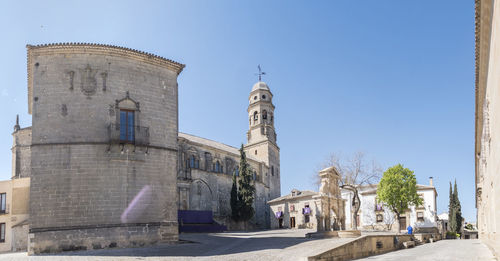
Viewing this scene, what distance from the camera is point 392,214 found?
52.1 metres

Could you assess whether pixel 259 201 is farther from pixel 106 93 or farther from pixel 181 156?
pixel 106 93

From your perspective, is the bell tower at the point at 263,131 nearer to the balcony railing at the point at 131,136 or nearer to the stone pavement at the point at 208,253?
the balcony railing at the point at 131,136

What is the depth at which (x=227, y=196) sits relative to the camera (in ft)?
170

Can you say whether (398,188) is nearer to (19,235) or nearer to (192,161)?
(192,161)

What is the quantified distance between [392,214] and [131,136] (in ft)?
131

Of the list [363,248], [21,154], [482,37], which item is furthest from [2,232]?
[482,37]

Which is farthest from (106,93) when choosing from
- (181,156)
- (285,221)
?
(285,221)

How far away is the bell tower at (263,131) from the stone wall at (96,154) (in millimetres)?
38050

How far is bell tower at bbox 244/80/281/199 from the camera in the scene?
59281 mm

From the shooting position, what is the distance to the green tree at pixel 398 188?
41.8 meters

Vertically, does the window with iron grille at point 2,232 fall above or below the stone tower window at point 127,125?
below

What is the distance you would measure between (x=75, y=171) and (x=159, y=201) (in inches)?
158

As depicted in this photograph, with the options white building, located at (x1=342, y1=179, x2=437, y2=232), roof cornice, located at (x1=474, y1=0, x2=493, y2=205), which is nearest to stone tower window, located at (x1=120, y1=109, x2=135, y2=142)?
roof cornice, located at (x1=474, y1=0, x2=493, y2=205)

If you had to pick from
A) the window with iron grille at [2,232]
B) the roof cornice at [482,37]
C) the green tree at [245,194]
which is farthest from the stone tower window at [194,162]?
the roof cornice at [482,37]
